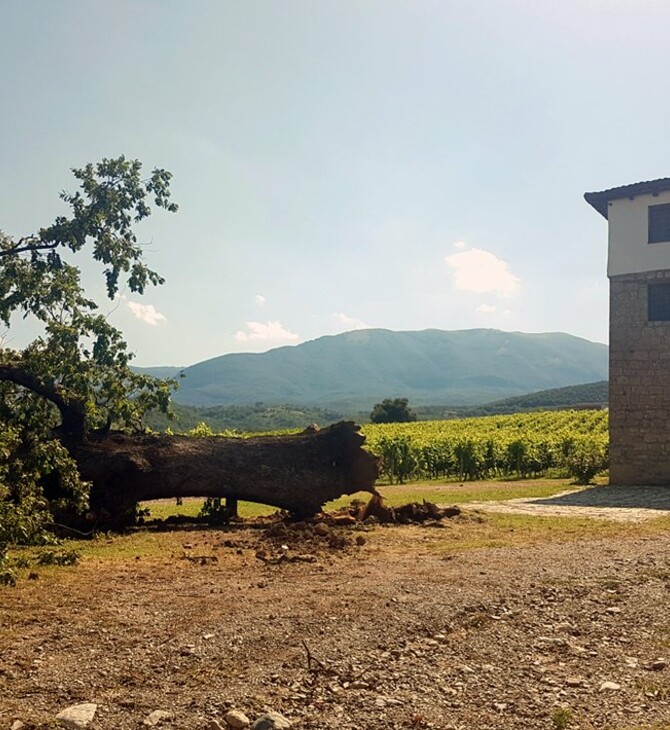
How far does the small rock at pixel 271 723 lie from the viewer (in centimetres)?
387

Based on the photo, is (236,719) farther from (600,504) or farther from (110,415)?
(600,504)

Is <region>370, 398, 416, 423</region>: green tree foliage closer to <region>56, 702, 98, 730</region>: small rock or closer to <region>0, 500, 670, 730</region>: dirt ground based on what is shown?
<region>0, 500, 670, 730</region>: dirt ground

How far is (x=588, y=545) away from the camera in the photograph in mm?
8930

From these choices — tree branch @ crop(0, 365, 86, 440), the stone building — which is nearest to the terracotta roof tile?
the stone building

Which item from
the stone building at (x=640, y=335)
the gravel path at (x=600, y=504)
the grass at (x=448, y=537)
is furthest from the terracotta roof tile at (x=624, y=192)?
the grass at (x=448, y=537)

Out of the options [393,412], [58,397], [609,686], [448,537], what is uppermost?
[58,397]

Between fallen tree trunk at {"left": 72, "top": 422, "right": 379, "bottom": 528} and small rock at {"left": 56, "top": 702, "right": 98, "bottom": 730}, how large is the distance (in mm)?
6412

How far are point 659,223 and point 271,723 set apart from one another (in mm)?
17814

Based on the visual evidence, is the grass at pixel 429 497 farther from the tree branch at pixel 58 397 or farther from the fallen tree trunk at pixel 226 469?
→ the tree branch at pixel 58 397

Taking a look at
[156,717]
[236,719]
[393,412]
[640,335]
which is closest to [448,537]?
[236,719]

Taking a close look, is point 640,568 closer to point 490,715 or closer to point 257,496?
point 490,715

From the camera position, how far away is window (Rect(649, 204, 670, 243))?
1822 centimetres

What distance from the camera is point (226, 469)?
11.1m

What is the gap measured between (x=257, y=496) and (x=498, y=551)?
4.18m
